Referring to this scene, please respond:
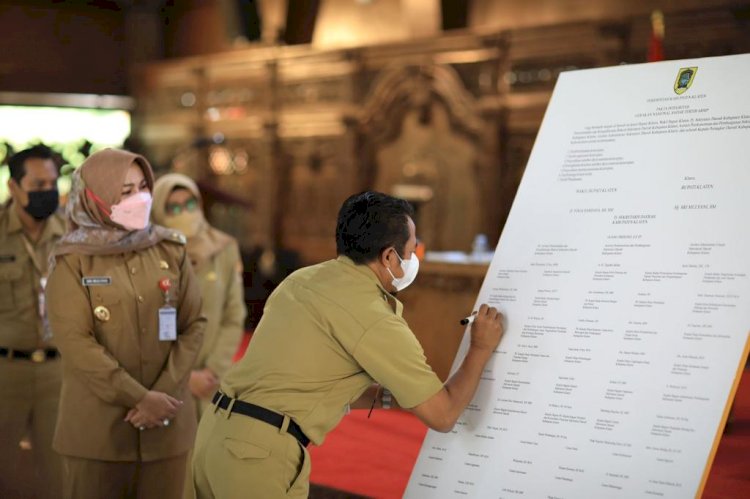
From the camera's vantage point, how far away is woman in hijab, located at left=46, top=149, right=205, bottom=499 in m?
2.95

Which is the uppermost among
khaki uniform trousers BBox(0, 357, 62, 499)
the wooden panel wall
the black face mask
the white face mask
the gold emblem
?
the wooden panel wall

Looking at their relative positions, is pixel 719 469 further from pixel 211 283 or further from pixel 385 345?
pixel 385 345

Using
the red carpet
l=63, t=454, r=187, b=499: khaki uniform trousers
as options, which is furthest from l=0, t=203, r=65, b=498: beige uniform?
the red carpet

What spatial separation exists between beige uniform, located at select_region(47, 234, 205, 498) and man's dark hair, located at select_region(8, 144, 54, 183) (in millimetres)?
1035

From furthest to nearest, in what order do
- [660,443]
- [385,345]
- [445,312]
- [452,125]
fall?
1. [452,125]
2. [445,312]
3. [385,345]
4. [660,443]

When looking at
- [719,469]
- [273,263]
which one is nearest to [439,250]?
[273,263]

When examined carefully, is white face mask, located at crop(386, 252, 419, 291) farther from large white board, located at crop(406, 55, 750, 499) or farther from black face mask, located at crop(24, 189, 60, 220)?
black face mask, located at crop(24, 189, 60, 220)

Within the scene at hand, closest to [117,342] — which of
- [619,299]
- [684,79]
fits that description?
[619,299]

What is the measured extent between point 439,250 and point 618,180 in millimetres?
6586

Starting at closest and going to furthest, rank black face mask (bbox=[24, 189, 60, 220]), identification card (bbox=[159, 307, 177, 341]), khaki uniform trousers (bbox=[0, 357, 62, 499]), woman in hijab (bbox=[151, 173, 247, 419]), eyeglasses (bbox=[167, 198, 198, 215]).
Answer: identification card (bbox=[159, 307, 177, 341]), khaki uniform trousers (bbox=[0, 357, 62, 499]), black face mask (bbox=[24, 189, 60, 220]), woman in hijab (bbox=[151, 173, 247, 419]), eyeglasses (bbox=[167, 198, 198, 215])

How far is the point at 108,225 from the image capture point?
305cm

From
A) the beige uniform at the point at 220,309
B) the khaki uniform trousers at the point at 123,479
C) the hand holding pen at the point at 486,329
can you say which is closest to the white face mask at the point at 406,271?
the hand holding pen at the point at 486,329

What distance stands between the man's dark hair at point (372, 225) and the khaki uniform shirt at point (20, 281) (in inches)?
76.6

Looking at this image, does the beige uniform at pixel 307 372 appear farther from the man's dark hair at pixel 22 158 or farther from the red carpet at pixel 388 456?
the red carpet at pixel 388 456
